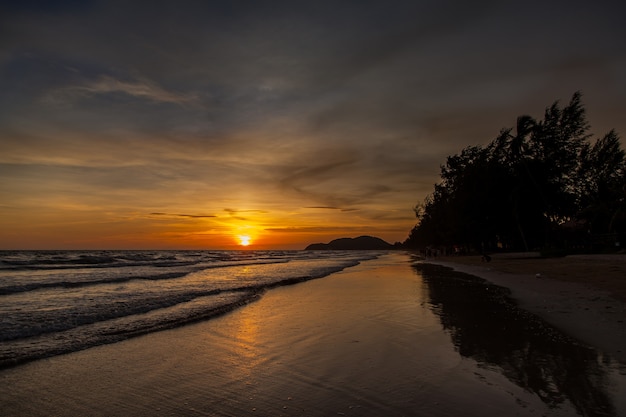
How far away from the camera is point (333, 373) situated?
6367 millimetres

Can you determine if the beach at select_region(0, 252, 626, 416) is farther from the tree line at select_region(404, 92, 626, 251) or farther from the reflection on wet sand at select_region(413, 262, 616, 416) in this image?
the tree line at select_region(404, 92, 626, 251)

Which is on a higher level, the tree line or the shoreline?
the tree line

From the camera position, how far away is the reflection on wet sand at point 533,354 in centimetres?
507

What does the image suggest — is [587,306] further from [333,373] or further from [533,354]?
[333,373]

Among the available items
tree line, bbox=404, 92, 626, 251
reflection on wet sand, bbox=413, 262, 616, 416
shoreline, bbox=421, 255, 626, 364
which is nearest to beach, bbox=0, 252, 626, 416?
reflection on wet sand, bbox=413, 262, 616, 416

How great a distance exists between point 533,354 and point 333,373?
3.61m

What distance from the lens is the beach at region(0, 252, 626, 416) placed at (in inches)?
198

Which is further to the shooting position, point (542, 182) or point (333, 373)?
point (542, 182)

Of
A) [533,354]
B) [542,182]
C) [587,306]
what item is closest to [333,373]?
[533,354]

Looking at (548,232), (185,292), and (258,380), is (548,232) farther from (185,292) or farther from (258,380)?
(258,380)

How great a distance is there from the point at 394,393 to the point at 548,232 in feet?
197

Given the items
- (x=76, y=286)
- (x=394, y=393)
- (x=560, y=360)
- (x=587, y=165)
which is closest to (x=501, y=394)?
(x=394, y=393)

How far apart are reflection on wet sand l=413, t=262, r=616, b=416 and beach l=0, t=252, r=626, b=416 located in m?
0.02

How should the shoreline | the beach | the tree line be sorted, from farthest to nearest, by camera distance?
the tree line
the shoreline
the beach
